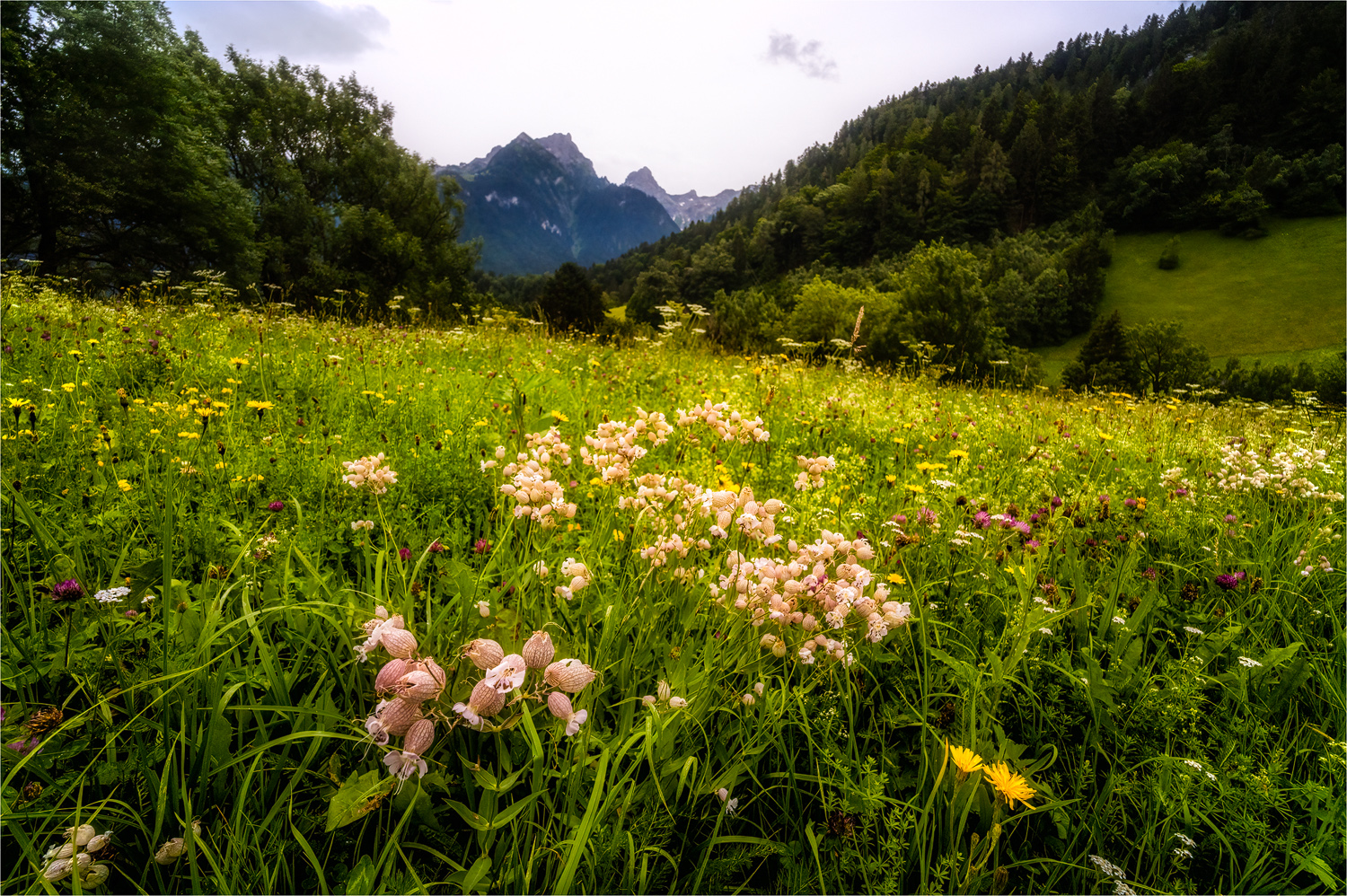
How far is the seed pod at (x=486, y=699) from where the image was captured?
98cm

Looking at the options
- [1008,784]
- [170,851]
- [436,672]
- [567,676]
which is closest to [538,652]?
[567,676]

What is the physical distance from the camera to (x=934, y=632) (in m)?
2.01

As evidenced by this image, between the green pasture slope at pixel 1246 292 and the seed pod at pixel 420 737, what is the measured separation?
4624 centimetres

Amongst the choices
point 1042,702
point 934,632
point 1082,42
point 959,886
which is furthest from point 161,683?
point 1082,42

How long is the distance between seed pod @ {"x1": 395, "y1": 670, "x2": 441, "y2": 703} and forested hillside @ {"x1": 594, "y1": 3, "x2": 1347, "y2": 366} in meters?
37.1

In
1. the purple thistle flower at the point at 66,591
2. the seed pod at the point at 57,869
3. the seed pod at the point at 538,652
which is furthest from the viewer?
the purple thistle flower at the point at 66,591

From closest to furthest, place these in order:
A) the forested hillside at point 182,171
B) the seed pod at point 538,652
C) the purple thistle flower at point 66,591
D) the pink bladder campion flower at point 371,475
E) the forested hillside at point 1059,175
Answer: the seed pod at point 538,652 → the purple thistle flower at point 66,591 → the pink bladder campion flower at point 371,475 → the forested hillside at point 182,171 → the forested hillside at point 1059,175

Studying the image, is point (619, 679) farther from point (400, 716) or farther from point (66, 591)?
point (66, 591)

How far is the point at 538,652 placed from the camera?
3.46ft

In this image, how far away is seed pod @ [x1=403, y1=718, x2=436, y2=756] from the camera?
0.98 m

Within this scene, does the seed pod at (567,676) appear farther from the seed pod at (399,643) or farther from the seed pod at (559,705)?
the seed pod at (399,643)

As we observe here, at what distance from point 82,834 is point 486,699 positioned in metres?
0.84

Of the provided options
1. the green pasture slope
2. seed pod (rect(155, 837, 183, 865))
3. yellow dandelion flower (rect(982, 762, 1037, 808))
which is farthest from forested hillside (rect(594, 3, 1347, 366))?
seed pod (rect(155, 837, 183, 865))

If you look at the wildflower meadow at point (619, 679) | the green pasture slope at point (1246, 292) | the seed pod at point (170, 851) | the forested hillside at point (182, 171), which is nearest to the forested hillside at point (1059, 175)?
the green pasture slope at point (1246, 292)
